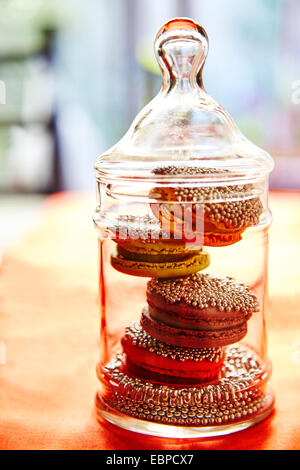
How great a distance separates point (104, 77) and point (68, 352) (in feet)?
10.5

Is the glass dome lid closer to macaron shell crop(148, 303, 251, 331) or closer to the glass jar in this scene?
the glass jar

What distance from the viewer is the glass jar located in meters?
0.52

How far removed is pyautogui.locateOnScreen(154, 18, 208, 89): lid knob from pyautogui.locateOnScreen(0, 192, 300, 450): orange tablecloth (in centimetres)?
39

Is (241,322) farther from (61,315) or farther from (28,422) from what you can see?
(61,315)

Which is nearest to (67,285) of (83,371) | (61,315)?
(61,315)

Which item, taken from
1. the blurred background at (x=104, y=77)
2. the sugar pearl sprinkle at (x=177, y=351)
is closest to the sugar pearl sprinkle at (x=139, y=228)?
the sugar pearl sprinkle at (x=177, y=351)

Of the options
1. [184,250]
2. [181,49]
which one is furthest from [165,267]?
[181,49]

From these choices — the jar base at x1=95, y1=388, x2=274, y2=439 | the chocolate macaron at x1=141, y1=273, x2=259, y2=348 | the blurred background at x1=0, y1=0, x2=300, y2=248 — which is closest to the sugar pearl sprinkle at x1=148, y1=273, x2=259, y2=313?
the chocolate macaron at x1=141, y1=273, x2=259, y2=348

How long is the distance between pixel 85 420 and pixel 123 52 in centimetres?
339

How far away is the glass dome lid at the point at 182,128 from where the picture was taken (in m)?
0.56

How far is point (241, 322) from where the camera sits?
0.55 meters

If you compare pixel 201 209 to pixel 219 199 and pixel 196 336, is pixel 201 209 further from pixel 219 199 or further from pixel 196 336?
pixel 196 336

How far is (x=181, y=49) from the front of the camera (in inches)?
22.5

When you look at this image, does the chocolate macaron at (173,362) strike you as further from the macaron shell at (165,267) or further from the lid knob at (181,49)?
the lid knob at (181,49)
